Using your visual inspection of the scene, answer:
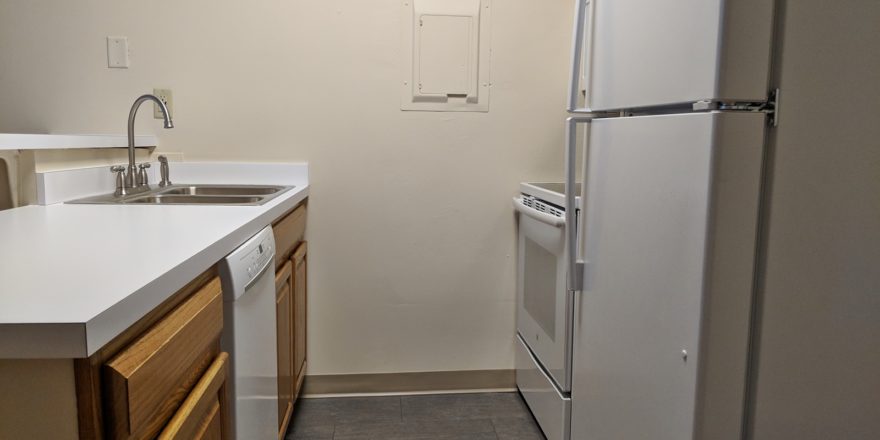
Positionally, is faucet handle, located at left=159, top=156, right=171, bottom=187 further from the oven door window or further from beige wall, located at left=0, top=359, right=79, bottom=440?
beige wall, located at left=0, top=359, right=79, bottom=440

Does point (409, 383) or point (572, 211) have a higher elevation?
point (572, 211)

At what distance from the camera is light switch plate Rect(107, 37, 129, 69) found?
7.52 ft

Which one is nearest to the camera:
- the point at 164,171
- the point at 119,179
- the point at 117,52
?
the point at 119,179

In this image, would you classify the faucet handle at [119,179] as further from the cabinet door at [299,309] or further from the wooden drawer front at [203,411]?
the wooden drawer front at [203,411]

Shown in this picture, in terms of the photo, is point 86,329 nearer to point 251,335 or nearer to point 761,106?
point 251,335

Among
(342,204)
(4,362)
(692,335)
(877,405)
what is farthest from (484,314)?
(4,362)

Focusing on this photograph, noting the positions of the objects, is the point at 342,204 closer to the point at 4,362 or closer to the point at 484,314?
the point at 484,314

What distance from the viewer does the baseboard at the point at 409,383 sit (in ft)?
8.37

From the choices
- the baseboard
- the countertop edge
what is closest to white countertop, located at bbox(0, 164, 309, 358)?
the countertop edge

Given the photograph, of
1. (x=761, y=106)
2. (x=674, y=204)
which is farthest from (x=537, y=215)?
(x=761, y=106)

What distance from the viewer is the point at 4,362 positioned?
644mm

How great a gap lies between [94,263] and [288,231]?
1.05 m

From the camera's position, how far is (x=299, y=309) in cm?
224

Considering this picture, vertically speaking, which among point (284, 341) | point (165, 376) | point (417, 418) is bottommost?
point (417, 418)
